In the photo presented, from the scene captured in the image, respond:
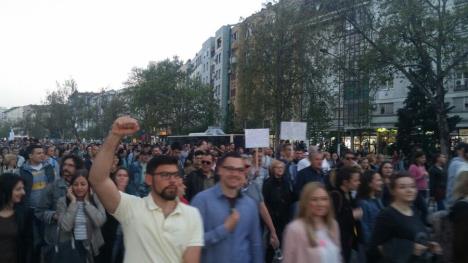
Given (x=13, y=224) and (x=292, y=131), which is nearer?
(x=13, y=224)

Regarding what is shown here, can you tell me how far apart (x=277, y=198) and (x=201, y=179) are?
1186 millimetres

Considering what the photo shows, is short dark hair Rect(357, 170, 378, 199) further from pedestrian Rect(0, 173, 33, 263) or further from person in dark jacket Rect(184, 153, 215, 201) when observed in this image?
pedestrian Rect(0, 173, 33, 263)

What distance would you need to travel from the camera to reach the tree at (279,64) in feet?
88.8

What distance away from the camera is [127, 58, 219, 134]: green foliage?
59.2 m

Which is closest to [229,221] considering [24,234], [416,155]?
[24,234]

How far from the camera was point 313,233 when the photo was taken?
388 cm

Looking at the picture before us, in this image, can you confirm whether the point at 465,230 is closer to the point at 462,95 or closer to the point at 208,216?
the point at 208,216

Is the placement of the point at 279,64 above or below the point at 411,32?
below

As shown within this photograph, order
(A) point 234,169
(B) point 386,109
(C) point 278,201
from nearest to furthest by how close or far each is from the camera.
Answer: (A) point 234,169, (C) point 278,201, (B) point 386,109

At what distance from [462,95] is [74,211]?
135ft

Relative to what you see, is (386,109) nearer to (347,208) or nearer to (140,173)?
(140,173)

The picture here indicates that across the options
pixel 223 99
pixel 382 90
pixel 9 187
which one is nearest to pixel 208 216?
pixel 9 187

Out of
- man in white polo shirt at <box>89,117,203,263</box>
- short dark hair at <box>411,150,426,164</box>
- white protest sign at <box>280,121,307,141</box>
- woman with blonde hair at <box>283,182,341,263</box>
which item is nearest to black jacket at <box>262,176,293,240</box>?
woman with blonde hair at <box>283,182,341,263</box>

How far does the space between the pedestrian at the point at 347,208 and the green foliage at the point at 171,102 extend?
5308cm
